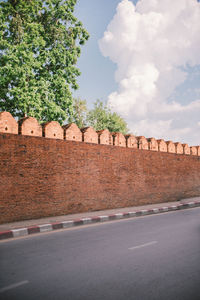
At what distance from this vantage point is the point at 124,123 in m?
39.1

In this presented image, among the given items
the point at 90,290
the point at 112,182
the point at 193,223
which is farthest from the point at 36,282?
the point at 112,182

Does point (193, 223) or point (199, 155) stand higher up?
point (199, 155)

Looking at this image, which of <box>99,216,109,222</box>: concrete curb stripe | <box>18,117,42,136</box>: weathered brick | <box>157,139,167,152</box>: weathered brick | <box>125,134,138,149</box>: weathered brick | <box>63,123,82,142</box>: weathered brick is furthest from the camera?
<box>157,139,167,152</box>: weathered brick

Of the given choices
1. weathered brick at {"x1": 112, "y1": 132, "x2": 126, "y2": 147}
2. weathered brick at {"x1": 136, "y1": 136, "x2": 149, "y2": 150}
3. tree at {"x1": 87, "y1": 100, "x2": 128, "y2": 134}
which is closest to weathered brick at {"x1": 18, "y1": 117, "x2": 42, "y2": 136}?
weathered brick at {"x1": 112, "y1": 132, "x2": 126, "y2": 147}

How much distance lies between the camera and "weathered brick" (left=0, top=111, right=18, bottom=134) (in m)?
7.46

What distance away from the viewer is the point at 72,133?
946cm

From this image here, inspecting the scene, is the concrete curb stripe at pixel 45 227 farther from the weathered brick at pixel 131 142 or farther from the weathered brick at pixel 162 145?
the weathered brick at pixel 162 145

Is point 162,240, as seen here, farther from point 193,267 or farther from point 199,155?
point 199,155

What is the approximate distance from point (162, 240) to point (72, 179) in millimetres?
4496

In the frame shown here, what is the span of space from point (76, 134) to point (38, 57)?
7.12 m

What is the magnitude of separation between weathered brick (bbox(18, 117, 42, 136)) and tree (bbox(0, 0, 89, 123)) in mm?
5141

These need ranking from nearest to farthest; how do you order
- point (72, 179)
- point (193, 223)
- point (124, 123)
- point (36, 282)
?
point (36, 282) < point (193, 223) < point (72, 179) < point (124, 123)

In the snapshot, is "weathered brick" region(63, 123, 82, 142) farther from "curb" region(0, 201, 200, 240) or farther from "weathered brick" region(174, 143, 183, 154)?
"weathered brick" region(174, 143, 183, 154)

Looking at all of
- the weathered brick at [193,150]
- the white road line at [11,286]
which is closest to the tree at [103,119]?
the weathered brick at [193,150]
